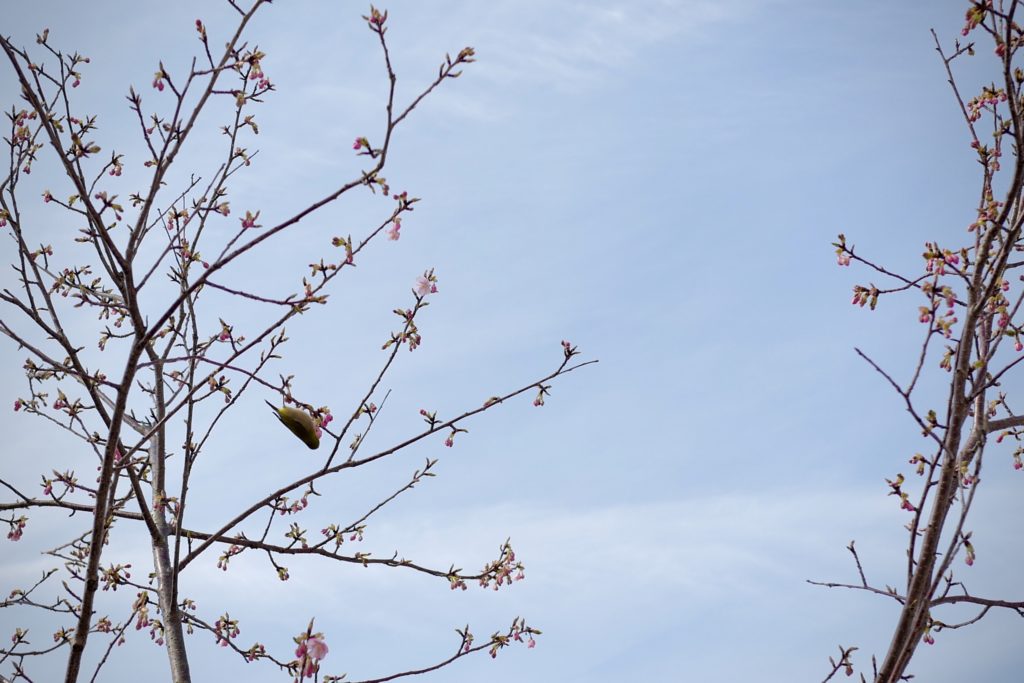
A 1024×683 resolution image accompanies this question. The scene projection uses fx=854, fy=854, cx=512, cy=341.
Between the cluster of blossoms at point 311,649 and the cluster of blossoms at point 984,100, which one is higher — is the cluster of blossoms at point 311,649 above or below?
below

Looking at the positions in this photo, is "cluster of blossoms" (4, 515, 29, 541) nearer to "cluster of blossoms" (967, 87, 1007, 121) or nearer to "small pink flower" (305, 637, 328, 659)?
"small pink flower" (305, 637, 328, 659)

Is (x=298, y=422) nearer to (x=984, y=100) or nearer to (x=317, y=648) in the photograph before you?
(x=317, y=648)

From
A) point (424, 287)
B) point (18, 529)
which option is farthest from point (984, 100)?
point (18, 529)

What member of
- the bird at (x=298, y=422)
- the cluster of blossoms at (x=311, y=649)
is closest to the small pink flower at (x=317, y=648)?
the cluster of blossoms at (x=311, y=649)

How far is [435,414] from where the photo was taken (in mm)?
4488

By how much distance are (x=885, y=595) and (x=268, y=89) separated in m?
3.71

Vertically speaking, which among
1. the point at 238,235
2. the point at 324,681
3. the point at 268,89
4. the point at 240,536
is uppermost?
the point at 268,89

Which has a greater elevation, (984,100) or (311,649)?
(984,100)

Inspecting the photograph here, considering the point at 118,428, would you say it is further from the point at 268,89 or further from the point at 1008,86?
the point at 1008,86

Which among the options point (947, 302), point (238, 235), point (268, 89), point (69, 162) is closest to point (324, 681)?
point (238, 235)

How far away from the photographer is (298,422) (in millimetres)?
4047

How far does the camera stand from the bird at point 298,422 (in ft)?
13.1

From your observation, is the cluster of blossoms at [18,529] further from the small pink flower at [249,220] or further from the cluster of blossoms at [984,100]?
A: the cluster of blossoms at [984,100]

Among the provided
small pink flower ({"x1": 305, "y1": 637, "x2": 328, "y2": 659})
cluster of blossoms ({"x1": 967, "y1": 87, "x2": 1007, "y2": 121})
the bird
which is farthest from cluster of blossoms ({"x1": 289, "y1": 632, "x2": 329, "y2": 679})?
cluster of blossoms ({"x1": 967, "y1": 87, "x2": 1007, "y2": 121})
